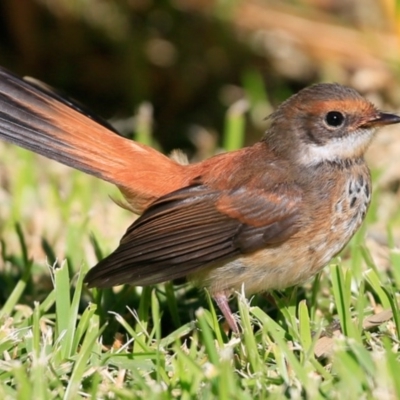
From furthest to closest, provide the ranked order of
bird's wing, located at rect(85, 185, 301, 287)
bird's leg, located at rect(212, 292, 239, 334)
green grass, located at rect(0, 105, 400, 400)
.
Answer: bird's leg, located at rect(212, 292, 239, 334) → bird's wing, located at rect(85, 185, 301, 287) → green grass, located at rect(0, 105, 400, 400)

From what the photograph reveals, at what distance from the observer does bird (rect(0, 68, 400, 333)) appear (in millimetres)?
4527

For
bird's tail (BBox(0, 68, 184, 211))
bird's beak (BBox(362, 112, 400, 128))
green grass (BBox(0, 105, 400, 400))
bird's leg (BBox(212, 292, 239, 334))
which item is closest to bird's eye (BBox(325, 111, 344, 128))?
bird's beak (BBox(362, 112, 400, 128))

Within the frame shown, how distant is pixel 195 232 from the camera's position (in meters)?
4.58

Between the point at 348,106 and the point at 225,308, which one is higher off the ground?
the point at 348,106

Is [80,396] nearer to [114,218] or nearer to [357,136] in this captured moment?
[357,136]

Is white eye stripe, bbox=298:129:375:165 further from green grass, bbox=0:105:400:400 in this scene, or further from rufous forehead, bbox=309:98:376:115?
green grass, bbox=0:105:400:400

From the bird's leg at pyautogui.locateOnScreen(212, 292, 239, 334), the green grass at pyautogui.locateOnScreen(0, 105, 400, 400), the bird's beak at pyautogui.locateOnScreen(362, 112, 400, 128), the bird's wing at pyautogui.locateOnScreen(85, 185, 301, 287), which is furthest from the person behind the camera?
the bird's beak at pyautogui.locateOnScreen(362, 112, 400, 128)

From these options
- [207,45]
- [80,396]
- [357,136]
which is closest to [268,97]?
[207,45]

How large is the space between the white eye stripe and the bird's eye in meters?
0.08

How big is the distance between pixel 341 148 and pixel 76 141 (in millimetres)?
1450

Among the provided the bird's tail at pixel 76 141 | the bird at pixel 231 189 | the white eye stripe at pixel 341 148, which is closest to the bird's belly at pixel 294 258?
the bird at pixel 231 189

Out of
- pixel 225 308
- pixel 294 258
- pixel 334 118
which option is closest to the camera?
pixel 294 258

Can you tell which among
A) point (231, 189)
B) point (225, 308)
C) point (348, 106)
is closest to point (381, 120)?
point (348, 106)

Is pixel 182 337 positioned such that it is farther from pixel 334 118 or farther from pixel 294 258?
pixel 334 118
